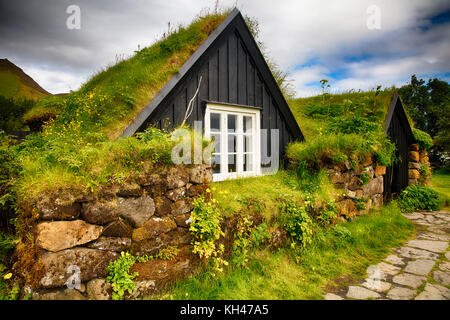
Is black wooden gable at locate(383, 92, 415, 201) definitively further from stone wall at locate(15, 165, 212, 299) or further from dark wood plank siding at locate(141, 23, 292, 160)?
stone wall at locate(15, 165, 212, 299)

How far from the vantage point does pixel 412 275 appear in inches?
154

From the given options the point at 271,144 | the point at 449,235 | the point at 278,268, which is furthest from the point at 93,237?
the point at 449,235

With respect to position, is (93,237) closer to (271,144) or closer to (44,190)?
(44,190)

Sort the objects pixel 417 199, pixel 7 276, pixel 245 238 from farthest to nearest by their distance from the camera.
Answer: pixel 417 199, pixel 245 238, pixel 7 276

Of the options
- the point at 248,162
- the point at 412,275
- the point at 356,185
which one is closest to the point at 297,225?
the point at 412,275

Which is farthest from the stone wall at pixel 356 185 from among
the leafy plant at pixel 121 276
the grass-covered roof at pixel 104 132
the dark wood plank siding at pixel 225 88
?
the leafy plant at pixel 121 276

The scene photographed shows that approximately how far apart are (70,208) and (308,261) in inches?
150

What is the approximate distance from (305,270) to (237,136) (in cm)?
344

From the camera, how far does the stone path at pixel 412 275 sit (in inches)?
131

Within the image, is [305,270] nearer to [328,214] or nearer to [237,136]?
[328,214]

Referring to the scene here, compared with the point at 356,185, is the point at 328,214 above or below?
Answer: below

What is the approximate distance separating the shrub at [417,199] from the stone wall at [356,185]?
204cm

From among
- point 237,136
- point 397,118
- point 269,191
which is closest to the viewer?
point 269,191

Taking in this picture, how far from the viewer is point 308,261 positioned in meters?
4.16
